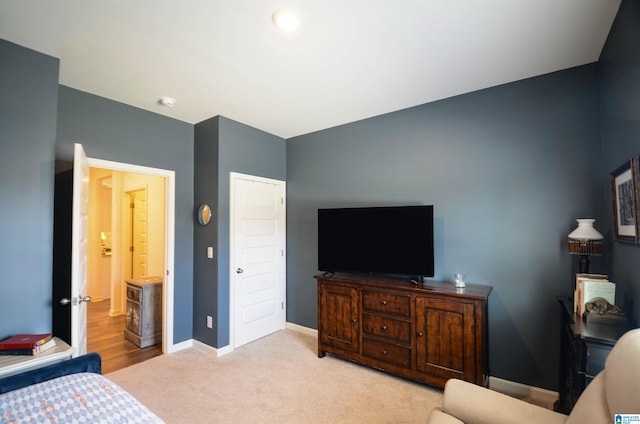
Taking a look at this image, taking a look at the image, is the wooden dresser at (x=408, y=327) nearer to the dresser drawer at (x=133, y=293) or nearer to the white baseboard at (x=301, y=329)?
the white baseboard at (x=301, y=329)

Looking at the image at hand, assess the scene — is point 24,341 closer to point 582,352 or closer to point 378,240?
point 378,240

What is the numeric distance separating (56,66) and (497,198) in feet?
11.9

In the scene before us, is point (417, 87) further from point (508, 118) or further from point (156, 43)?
point (156, 43)

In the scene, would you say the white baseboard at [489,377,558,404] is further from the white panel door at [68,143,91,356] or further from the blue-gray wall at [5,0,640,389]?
the white panel door at [68,143,91,356]

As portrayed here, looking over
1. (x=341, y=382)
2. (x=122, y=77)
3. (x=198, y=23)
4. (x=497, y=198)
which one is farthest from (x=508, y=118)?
(x=122, y=77)

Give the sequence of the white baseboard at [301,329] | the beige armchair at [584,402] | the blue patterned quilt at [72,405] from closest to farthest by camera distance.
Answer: the beige armchair at [584,402] → the blue patterned quilt at [72,405] → the white baseboard at [301,329]

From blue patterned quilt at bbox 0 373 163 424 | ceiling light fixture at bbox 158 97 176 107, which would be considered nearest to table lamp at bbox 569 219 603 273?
blue patterned quilt at bbox 0 373 163 424

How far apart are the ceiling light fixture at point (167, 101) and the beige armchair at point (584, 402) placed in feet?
10.6

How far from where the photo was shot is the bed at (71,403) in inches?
43.7

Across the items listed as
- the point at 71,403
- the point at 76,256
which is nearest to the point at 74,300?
the point at 76,256

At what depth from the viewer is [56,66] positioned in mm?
2064

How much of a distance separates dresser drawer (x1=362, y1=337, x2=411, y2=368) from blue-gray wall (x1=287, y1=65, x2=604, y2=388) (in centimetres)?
77

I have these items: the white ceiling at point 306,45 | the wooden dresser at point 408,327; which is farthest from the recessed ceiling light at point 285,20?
the wooden dresser at point 408,327

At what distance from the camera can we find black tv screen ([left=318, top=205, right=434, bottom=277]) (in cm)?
275
